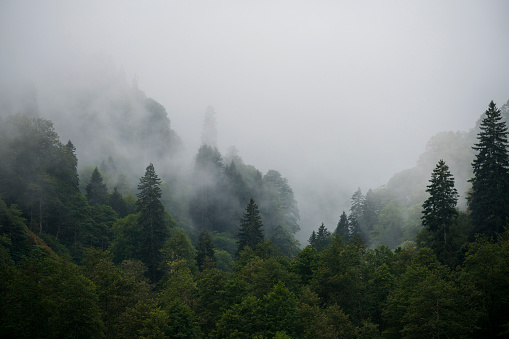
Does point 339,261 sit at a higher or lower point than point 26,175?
lower

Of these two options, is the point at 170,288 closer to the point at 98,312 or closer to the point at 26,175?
the point at 98,312

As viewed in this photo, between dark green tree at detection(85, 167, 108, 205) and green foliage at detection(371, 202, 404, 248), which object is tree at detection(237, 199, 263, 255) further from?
dark green tree at detection(85, 167, 108, 205)

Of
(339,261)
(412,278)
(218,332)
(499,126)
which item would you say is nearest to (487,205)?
(499,126)

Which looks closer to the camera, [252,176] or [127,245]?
[127,245]

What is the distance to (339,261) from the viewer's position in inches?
1923

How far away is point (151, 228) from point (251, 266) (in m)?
24.2

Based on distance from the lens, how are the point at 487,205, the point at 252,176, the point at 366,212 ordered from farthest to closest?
1. the point at 252,176
2. the point at 366,212
3. the point at 487,205

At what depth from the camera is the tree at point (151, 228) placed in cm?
6706

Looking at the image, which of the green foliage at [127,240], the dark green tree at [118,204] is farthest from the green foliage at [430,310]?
the dark green tree at [118,204]

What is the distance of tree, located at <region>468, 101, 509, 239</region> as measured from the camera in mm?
44719

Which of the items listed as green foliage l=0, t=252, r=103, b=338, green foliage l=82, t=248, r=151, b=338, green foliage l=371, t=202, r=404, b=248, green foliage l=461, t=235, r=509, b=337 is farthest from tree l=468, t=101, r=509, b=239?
green foliage l=0, t=252, r=103, b=338

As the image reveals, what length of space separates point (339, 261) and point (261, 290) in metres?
11.3

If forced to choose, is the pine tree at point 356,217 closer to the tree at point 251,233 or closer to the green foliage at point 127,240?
the tree at point 251,233

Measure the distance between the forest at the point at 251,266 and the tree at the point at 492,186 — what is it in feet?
0.53
